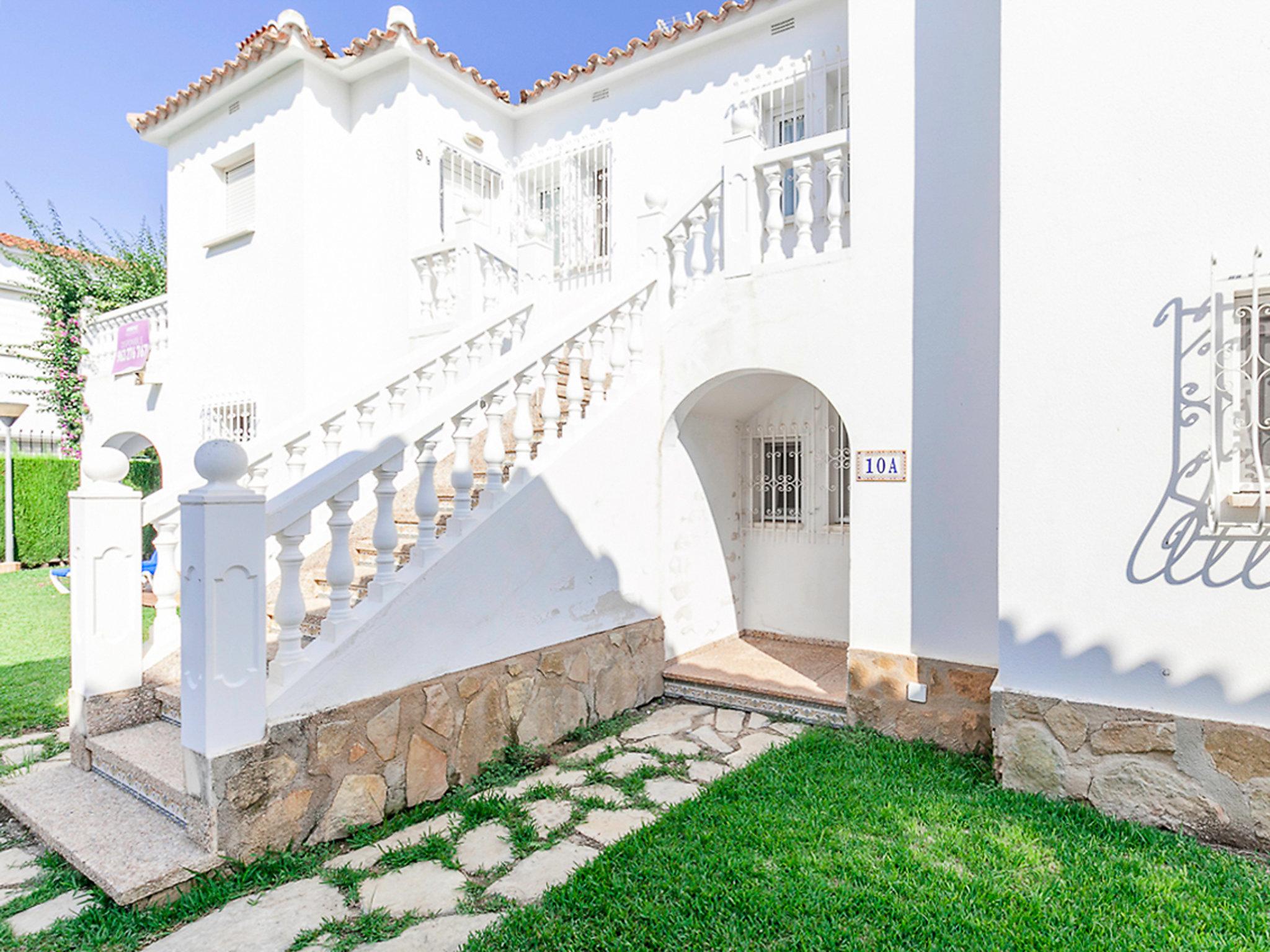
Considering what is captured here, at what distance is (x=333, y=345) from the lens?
847cm

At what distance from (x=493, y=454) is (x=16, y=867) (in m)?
3.00

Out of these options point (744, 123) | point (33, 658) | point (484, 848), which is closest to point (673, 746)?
point (484, 848)

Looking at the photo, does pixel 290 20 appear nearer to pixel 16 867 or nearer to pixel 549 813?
pixel 16 867

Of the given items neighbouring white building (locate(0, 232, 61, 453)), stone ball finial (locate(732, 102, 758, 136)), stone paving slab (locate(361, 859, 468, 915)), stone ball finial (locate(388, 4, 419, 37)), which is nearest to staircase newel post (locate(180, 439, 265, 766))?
stone paving slab (locate(361, 859, 468, 915))

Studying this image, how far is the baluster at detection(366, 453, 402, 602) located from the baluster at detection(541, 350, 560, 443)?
52.0 inches

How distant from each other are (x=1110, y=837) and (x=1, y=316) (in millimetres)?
26151

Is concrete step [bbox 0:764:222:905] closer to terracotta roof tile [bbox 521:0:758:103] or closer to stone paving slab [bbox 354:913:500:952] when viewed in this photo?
stone paving slab [bbox 354:913:500:952]

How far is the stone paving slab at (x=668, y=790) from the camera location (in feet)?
13.0

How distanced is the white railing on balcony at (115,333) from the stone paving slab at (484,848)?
935 cm

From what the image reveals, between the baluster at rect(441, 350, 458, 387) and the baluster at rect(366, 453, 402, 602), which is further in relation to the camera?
the baluster at rect(441, 350, 458, 387)

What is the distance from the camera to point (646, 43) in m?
7.94

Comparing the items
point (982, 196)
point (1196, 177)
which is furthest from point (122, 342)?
point (1196, 177)

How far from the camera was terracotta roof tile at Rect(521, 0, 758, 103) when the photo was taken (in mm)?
7375

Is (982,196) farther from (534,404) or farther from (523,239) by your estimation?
(523,239)
